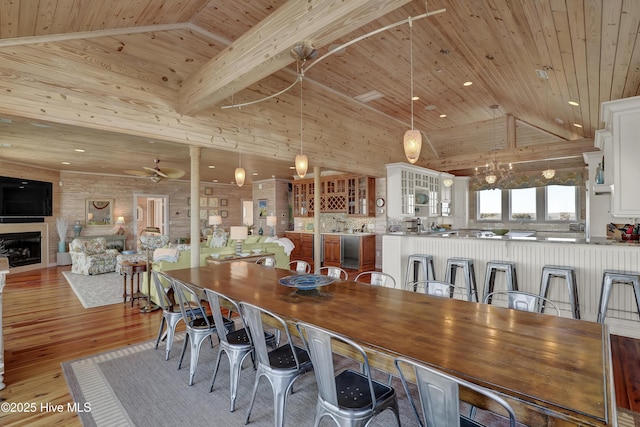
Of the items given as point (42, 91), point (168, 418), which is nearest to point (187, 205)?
point (42, 91)

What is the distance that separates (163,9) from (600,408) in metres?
4.71

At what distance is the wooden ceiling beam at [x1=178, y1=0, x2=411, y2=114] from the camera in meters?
2.16

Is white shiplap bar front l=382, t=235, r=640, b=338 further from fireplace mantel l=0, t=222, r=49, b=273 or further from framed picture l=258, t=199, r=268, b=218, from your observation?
fireplace mantel l=0, t=222, r=49, b=273

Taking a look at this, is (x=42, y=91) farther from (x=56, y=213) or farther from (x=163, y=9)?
(x=56, y=213)

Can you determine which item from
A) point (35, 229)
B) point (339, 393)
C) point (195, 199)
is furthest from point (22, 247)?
point (339, 393)

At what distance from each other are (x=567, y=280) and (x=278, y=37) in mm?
4002

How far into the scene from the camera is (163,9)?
11.6 ft

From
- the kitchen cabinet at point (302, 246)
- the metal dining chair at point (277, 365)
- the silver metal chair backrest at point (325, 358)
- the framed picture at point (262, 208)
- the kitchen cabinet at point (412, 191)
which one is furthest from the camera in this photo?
the framed picture at point (262, 208)

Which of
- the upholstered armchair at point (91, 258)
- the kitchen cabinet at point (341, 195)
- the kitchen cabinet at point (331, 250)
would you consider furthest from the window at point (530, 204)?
the upholstered armchair at point (91, 258)

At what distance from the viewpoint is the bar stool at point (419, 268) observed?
4707mm

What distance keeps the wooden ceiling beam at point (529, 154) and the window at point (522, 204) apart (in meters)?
2.22

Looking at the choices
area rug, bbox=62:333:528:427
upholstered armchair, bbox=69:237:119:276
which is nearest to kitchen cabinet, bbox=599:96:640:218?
area rug, bbox=62:333:528:427

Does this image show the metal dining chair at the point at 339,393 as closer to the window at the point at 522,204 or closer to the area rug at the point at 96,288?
the area rug at the point at 96,288

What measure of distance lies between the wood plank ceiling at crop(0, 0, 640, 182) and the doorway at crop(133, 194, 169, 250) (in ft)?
12.6
